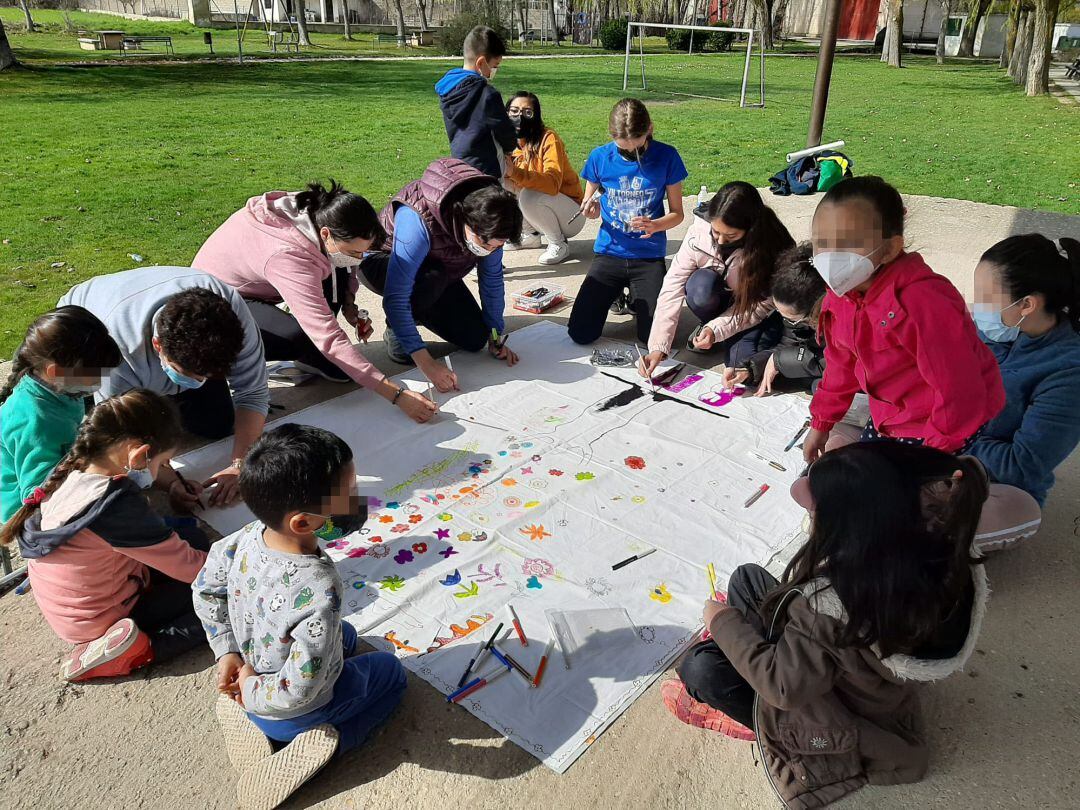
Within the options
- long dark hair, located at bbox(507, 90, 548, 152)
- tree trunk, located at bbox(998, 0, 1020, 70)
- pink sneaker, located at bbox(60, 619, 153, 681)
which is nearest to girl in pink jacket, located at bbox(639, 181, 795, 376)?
long dark hair, located at bbox(507, 90, 548, 152)

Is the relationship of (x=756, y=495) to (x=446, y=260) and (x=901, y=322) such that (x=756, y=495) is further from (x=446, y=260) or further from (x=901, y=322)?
(x=446, y=260)

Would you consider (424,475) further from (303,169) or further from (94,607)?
(303,169)

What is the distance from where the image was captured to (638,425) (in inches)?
139

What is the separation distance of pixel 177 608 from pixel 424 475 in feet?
3.58

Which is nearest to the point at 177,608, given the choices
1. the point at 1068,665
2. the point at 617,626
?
the point at 617,626

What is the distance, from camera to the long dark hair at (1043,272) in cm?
246

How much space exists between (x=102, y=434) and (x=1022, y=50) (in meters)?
25.0

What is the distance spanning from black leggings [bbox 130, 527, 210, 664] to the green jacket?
1.60 feet

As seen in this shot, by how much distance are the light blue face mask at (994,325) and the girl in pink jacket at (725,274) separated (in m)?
1.30

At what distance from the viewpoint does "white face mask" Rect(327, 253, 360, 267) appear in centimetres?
350

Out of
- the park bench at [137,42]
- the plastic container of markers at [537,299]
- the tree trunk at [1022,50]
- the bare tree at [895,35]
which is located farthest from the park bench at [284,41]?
the plastic container of markers at [537,299]

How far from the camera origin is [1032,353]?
2.55m

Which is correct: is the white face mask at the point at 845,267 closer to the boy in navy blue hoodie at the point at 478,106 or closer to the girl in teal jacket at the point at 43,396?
the girl in teal jacket at the point at 43,396

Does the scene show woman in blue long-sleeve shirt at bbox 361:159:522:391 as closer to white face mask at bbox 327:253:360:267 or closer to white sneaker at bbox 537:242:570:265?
white face mask at bbox 327:253:360:267
